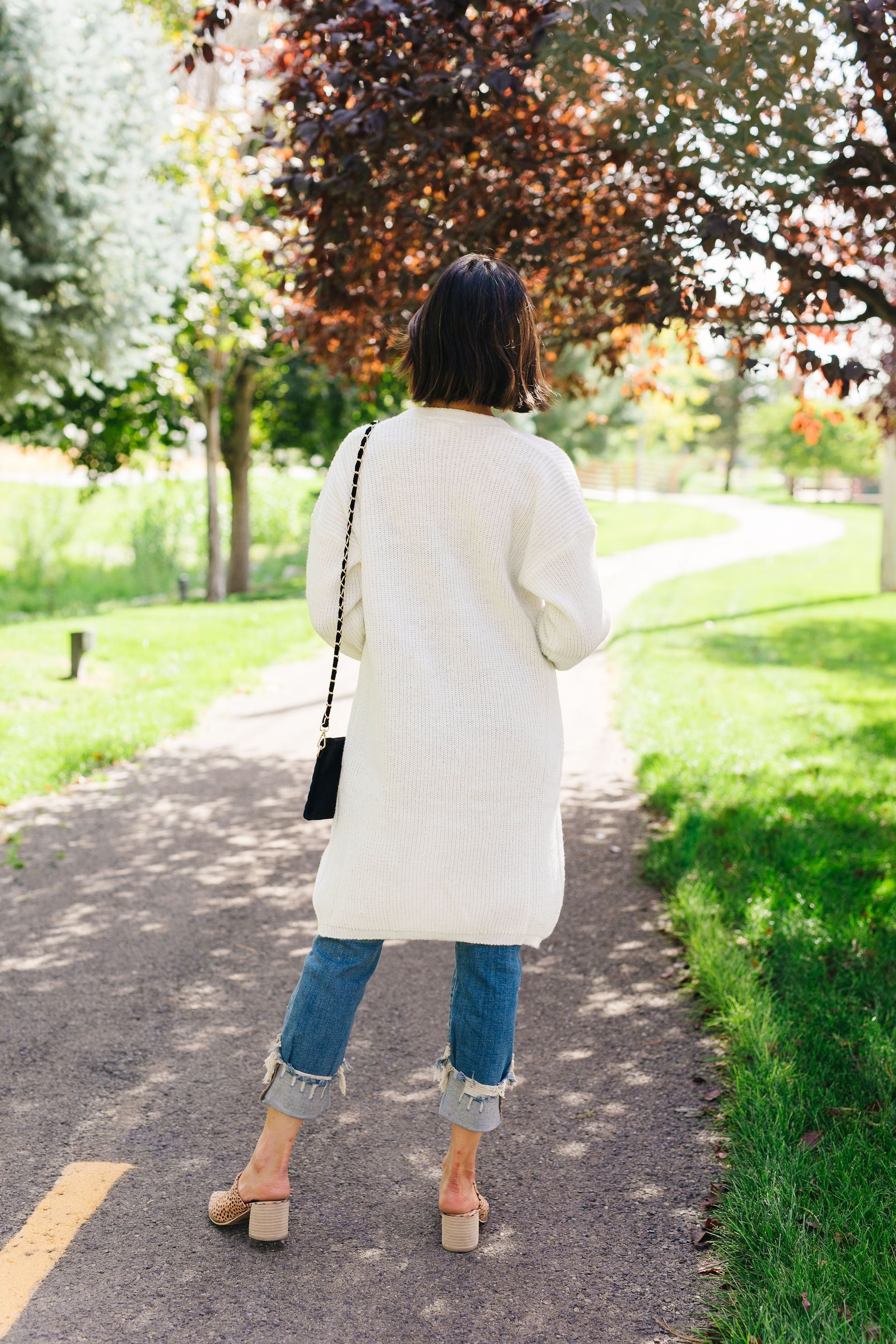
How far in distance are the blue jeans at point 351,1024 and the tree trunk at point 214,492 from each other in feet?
43.0

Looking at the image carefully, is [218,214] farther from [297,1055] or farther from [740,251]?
[297,1055]

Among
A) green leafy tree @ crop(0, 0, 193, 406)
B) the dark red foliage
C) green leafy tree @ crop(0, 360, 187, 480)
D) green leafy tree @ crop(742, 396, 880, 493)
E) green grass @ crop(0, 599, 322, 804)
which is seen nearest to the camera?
the dark red foliage

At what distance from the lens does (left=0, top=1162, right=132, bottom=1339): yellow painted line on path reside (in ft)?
7.72

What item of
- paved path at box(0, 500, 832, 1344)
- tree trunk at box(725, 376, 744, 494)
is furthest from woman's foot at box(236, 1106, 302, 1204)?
tree trunk at box(725, 376, 744, 494)

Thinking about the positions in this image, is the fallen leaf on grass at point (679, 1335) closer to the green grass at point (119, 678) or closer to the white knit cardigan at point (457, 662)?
the white knit cardigan at point (457, 662)

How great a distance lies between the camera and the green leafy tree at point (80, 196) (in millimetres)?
8484

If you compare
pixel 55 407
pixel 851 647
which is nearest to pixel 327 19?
pixel 851 647

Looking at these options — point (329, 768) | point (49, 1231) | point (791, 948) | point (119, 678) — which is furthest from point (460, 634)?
point (119, 678)

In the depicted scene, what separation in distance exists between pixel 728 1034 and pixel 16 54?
830 centimetres

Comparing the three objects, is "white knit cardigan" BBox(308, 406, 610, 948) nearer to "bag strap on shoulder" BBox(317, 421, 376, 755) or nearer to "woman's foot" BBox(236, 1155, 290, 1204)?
"bag strap on shoulder" BBox(317, 421, 376, 755)

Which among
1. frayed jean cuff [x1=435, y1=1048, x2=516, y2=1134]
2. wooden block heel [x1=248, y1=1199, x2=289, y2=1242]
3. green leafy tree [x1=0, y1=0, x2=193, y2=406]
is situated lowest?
wooden block heel [x1=248, y1=1199, x2=289, y2=1242]

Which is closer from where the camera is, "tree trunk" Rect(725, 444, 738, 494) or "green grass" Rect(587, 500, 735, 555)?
"green grass" Rect(587, 500, 735, 555)

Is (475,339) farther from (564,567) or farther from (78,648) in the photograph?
(78,648)

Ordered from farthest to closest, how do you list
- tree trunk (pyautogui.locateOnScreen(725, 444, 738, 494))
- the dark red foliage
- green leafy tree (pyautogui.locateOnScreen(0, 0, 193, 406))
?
tree trunk (pyautogui.locateOnScreen(725, 444, 738, 494)) → green leafy tree (pyautogui.locateOnScreen(0, 0, 193, 406)) → the dark red foliage
